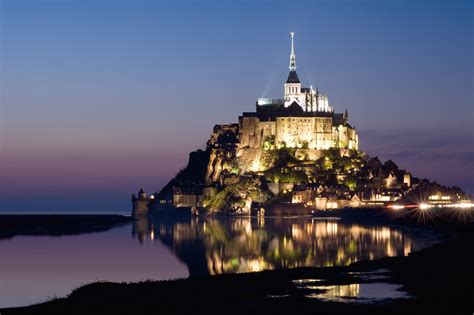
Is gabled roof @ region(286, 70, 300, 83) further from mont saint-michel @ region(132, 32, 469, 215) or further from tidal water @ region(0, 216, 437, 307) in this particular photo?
tidal water @ region(0, 216, 437, 307)

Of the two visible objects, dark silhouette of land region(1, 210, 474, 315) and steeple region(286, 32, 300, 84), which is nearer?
dark silhouette of land region(1, 210, 474, 315)

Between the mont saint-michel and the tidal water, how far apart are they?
168 feet

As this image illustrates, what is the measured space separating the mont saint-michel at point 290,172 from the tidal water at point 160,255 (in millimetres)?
51078

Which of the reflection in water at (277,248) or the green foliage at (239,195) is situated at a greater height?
the green foliage at (239,195)

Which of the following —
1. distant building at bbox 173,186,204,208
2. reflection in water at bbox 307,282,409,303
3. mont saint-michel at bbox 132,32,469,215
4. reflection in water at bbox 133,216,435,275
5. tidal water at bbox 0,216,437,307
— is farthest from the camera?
distant building at bbox 173,186,204,208

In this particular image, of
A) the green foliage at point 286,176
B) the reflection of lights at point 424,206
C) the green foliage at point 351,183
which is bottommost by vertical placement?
the reflection of lights at point 424,206

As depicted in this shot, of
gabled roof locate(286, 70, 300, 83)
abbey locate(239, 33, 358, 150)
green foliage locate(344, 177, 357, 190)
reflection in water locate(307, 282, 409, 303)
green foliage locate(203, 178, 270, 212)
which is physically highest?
gabled roof locate(286, 70, 300, 83)

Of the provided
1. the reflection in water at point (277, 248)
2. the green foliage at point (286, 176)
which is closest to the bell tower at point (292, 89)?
the green foliage at point (286, 176)

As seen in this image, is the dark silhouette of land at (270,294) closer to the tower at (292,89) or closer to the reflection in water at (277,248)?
the reflection in water at (277,248)

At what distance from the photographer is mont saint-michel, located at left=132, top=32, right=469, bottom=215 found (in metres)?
122

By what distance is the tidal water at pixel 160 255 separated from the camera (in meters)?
35.9

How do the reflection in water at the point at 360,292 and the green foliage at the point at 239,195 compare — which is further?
the green foliage at the point at 239,195

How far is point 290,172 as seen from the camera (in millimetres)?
125438

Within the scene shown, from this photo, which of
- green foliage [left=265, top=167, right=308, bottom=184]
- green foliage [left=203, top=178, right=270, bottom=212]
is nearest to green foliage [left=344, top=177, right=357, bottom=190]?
green foliage [left=265, top=167, right=308, bottom=184]
